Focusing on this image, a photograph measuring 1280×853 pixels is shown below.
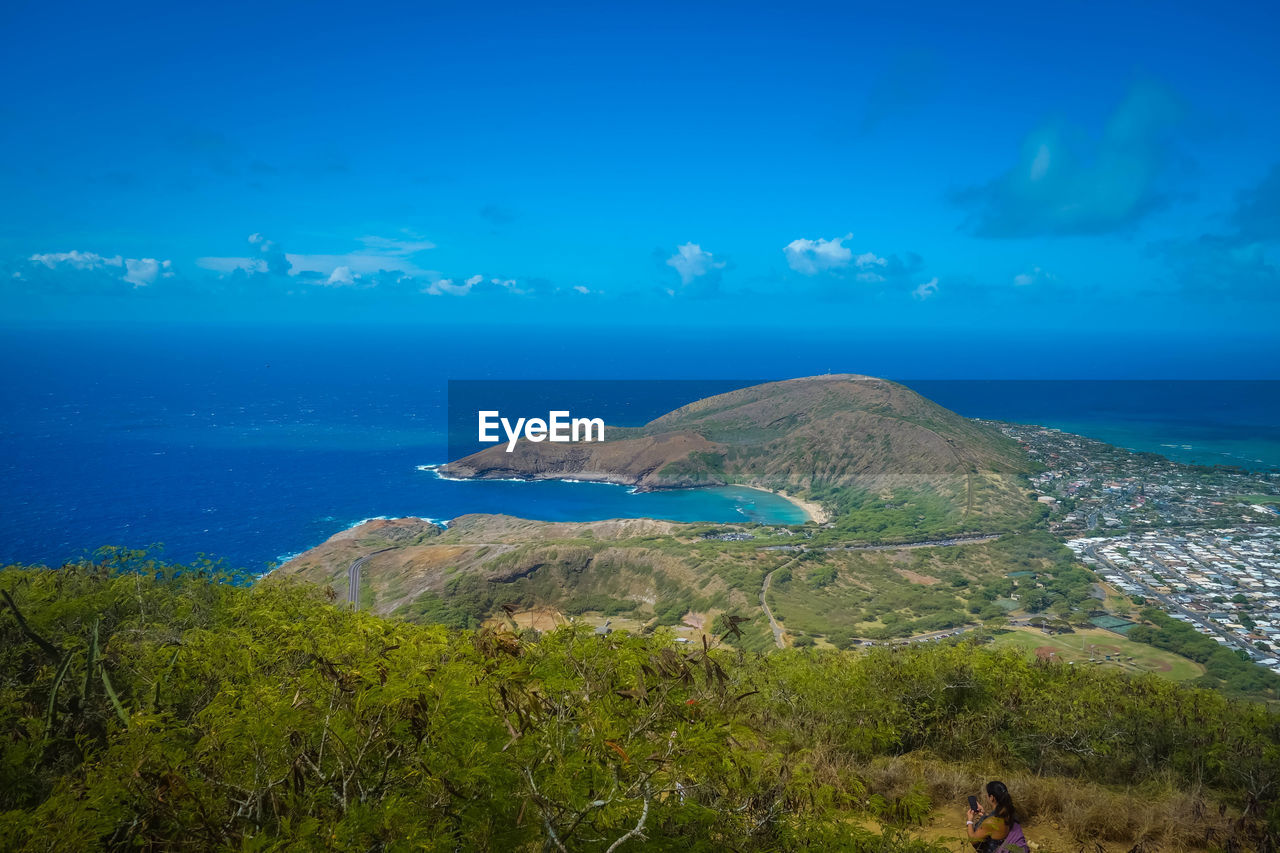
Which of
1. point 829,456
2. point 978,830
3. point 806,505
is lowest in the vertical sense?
point 806,505

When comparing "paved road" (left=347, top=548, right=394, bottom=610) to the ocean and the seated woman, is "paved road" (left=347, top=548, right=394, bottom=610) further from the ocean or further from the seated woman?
the seated woman

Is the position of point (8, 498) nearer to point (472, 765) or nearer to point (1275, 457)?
point (472, 765)

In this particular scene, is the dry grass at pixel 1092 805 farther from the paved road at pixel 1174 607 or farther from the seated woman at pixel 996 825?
the paved road at pixel 1174 607

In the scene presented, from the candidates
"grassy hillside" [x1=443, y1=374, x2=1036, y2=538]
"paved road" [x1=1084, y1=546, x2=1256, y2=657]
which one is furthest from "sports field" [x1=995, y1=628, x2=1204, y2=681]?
"grassy hillside" [x1=443, y1=374, x2=1036, y2=538]

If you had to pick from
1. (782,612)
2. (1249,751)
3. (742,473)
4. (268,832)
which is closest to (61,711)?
(268,832)

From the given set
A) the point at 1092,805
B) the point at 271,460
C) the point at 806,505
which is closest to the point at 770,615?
the point at 1092,805

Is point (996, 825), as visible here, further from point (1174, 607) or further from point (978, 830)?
point (1174, 607)

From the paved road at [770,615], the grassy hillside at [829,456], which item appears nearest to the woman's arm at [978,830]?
the paved road at [770,615]

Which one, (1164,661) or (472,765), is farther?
(1164,661)
